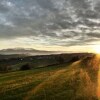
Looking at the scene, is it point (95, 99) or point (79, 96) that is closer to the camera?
point (95, 99)

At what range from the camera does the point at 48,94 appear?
A: 22578mm

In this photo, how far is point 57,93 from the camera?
23156 millimetres

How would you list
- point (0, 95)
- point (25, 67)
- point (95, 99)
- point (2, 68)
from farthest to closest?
point (2, 68)
point (25, 67)
point (0, 95)
point (95, 99)

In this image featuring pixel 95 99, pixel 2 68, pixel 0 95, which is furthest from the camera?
pixel 2 68

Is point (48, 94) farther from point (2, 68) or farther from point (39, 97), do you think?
point (2, 68)

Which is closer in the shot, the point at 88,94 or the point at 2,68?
the point at 88,94

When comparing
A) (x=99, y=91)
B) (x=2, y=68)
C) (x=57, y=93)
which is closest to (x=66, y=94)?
(x=57, y=93)

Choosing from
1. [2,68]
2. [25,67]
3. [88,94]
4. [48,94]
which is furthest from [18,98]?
[2,68]

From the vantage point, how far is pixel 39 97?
21547 millimetres

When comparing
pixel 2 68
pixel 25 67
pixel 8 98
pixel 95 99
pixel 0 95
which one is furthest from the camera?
pixel 2 68

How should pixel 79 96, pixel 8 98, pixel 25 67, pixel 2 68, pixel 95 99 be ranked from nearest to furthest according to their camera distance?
1. pixel 95 99
2. pixel 79 96
3. pixel 8 98
4. pixel 25 67
5. pixel 2 68

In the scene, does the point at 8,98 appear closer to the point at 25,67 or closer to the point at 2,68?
the point at 25,67

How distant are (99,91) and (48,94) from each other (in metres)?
4.22

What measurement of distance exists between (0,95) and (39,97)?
4480 mm
